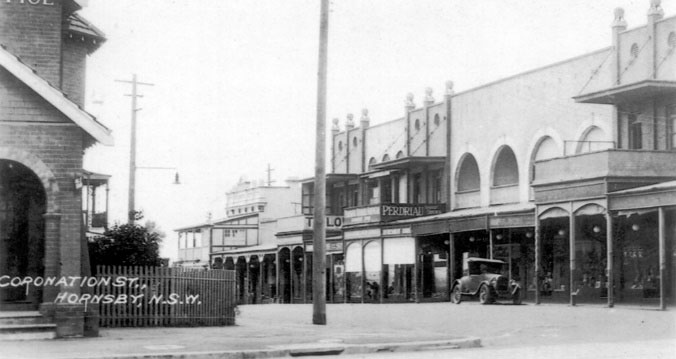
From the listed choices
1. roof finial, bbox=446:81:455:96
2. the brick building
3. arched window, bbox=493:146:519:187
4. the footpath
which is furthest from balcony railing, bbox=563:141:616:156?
the brick building

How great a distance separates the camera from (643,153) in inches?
1081

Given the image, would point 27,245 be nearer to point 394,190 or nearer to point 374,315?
point 374,315

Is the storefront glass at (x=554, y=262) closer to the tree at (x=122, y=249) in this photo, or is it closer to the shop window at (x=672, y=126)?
the shop window at (x=672, y=126)

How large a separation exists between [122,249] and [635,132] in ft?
55.4

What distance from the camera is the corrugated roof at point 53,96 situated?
16.7 metres

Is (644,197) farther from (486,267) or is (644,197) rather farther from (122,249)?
(122,249)

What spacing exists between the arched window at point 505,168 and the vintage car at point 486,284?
6.37 m

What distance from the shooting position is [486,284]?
30.8m

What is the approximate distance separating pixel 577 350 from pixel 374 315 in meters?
12.5

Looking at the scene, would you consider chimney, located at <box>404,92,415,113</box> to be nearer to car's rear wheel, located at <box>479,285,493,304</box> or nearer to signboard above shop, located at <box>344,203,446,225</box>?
signboard above shop, located at <box>344,203,446,225</box>

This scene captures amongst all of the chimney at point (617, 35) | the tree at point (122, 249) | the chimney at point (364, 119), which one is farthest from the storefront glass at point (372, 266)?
the tree at point (122, 249)

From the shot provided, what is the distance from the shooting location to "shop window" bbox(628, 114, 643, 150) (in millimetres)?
30734

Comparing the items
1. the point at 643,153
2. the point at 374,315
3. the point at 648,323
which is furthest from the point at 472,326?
the point at 643,153

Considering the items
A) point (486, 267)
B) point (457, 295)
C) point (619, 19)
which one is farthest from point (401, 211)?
point (619, 19)
